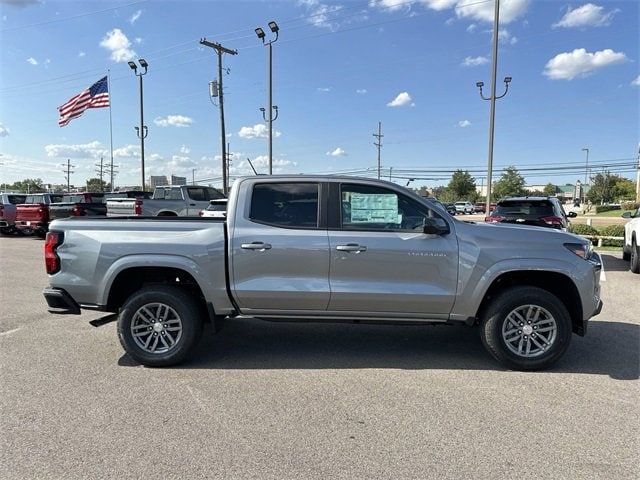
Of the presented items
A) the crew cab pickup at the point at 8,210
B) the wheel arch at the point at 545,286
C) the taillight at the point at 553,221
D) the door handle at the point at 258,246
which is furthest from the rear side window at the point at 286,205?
the crew cab pickup at the point at 8,210

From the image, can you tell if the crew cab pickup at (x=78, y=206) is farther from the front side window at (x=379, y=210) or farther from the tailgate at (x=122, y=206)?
the front side window at (x=379, y=210)

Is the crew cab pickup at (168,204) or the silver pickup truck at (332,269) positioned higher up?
the crew cab pickup at (168,204)

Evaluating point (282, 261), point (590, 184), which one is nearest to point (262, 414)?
point (282, 261)

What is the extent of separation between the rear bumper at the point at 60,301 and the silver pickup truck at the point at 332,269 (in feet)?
0.03

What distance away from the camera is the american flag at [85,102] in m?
26.6

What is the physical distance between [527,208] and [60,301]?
9.95 meters

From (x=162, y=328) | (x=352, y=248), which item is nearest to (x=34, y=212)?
(x=162, y=328)

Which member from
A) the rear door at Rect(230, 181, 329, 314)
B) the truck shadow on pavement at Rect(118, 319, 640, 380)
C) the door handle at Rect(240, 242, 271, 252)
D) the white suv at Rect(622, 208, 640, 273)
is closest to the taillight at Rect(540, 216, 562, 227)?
the white suv at Rect(622, 208, 640, 273)

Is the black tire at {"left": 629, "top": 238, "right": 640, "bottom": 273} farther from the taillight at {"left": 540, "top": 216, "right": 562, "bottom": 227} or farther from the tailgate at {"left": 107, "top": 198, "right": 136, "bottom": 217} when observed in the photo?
the tailgate at {"left": 107, "top": 198, "right": 136, "bottom": 217}

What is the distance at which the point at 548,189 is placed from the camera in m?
141

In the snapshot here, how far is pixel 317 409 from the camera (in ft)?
13.0

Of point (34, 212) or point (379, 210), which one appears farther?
point (34, 212)

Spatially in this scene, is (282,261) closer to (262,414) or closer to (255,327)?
(262,414)

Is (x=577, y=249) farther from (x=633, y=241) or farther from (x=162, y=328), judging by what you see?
(x=633, y=241)
